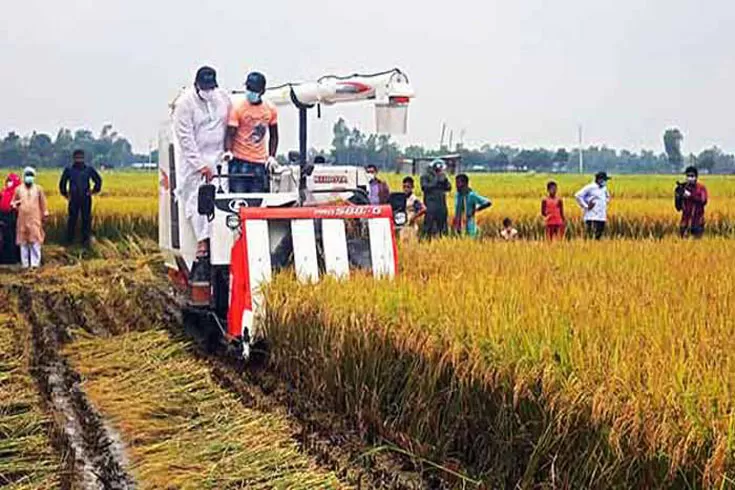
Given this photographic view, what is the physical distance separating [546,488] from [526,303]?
174 cm

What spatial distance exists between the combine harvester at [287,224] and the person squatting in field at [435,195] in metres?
5.65

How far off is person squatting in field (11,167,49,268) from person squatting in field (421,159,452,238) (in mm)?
5791

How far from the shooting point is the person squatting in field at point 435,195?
16.4m

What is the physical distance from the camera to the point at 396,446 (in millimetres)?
6320

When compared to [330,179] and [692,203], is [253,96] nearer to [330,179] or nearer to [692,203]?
[330,179]

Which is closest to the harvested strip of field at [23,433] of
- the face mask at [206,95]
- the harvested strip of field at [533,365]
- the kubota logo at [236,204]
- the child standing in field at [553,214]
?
the harvested strip of field at [533,365]

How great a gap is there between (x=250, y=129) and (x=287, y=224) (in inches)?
71.1

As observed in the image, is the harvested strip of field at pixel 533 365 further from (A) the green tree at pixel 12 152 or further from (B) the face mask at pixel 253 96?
(A) the green tree at pixel 12 152

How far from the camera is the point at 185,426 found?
272 inches

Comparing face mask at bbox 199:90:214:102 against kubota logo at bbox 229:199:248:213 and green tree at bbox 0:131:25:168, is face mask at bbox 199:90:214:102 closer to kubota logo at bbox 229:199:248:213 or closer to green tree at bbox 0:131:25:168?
kubota logo at bbox 229:199:248:213

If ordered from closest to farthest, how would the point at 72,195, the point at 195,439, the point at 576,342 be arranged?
the point at 576,342 < the point at 195,439 < the point at 72,195

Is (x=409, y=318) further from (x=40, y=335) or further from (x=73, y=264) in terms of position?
(x=73, y=264)

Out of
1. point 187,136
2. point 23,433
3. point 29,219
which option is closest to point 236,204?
point 187,136

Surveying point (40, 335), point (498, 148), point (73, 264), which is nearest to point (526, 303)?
point (40, 335)
